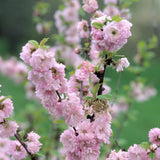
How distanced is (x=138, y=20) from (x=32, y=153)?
12624mm

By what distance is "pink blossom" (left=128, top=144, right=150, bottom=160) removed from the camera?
4.11 ft

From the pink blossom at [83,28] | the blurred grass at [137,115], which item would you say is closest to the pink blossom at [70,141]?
the pink blossom at [83,28]

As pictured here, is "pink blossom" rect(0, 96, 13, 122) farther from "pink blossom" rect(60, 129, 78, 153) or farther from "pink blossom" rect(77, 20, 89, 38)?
"pink blossom" rect(77, 20, 89, 38)

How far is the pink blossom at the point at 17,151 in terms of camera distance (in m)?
1.40

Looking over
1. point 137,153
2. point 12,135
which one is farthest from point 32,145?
point 137,153

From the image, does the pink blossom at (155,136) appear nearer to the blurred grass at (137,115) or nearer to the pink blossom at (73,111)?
the pink blossom at (73,111)

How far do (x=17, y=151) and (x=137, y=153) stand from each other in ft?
1.78

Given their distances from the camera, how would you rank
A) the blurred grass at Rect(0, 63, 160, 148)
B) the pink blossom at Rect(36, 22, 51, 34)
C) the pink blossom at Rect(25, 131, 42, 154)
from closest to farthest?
the pink blossom at Rect(25, 131, 42, 154), the pink blossom at Rect(36, 22, 51, 34), the blurred grass at Rect(0, 63, 160, 148)

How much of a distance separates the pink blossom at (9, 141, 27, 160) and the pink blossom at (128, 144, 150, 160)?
48 cm

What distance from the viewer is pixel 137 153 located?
Result: 1249 millimetres

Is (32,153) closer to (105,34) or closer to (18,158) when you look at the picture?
(18,158)

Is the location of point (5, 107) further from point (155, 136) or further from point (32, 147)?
point (155, 136)

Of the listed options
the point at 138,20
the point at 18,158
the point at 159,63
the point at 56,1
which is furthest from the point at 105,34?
the point at 138,20

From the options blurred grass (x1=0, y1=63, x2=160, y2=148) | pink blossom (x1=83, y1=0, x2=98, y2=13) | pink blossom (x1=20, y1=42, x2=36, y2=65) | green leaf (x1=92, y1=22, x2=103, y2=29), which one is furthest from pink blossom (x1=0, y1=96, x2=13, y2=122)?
blurred grass (x1=0, y1=63, x2=160, y2=148)
